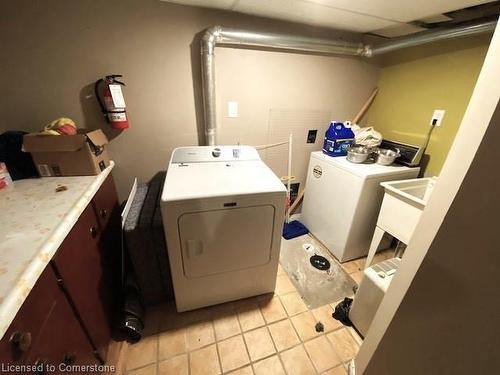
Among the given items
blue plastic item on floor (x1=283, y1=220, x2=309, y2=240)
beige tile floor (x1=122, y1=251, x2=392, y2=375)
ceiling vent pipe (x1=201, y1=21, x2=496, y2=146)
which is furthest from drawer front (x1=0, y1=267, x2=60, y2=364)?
blue plastic item on floor (x1=283, y1=220, x2=309, y2=240)

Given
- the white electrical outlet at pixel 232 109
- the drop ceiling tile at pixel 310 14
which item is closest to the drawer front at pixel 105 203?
the white electrical outlet at pixel 232 109

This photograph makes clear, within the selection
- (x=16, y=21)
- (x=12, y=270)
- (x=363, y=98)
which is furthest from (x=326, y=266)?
(x=16, y=21)

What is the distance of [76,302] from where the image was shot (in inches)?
35.9

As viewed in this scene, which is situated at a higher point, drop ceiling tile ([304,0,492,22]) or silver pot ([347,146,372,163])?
drop ceiling tile ([304,0,492,22])

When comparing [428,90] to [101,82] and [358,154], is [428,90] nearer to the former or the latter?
[358,154]

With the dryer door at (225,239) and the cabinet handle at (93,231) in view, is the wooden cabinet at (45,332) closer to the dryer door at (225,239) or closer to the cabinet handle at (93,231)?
the cabinet handle at (93,231)

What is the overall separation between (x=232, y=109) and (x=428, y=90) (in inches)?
70.1

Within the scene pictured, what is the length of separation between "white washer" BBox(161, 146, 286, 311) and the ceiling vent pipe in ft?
1.53

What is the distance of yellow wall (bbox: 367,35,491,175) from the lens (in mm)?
1621

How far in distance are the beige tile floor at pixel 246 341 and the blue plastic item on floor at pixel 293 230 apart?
785 millimetres

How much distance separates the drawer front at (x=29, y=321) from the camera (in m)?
0.54

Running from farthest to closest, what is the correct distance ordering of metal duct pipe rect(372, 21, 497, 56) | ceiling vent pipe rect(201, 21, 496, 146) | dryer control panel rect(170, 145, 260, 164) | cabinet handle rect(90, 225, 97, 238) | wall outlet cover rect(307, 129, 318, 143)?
wall outlet cover rect(307, 129, 318, 143)
dryer control panel rect(170, 145, 260, 164)
ceiling vent pipe rect(201, 21, 496, 146)
metal duct pipe rect(372, 21, 497, 56)
cabinet handle rect(90, 225, 97, 238)

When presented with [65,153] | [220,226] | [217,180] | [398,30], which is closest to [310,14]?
[398,30]

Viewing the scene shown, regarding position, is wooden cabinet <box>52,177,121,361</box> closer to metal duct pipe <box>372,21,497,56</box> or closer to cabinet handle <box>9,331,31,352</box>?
cabinet handle <box>9,331,31,352</box>
